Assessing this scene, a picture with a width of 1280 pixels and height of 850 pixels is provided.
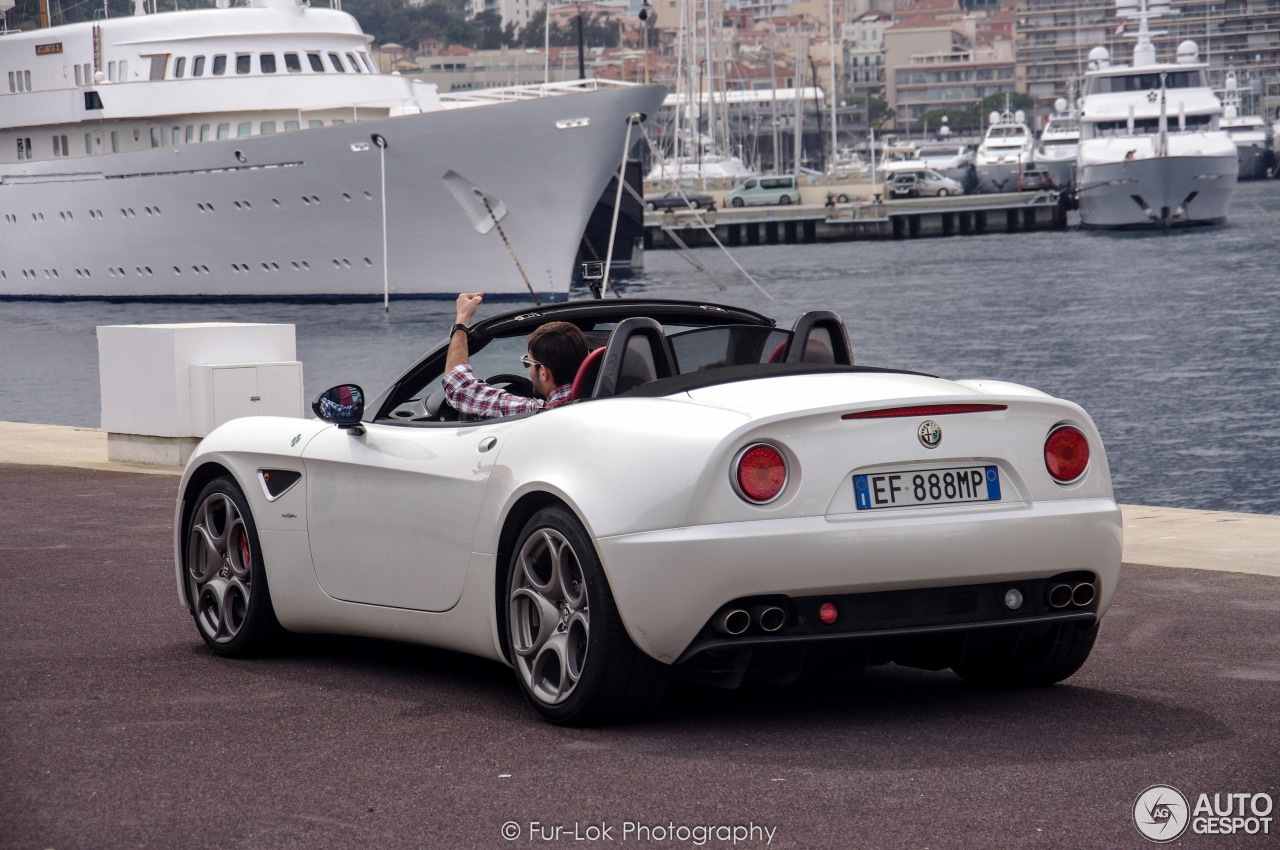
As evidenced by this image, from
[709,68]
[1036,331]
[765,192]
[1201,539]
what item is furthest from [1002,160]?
[1201,539]

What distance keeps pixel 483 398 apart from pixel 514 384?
22.4 inches

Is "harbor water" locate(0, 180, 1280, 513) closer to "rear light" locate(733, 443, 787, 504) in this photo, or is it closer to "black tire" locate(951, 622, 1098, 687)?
"black tire" locate(951, 622, 1098, 687)

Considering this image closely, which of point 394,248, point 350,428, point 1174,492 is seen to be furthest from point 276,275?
point 350,428

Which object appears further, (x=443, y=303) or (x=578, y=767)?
(x=443, y=303)

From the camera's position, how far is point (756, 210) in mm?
95562

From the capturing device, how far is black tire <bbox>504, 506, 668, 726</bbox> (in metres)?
4.56

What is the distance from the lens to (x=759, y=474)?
448 cm

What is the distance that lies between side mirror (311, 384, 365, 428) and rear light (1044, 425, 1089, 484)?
2212mm

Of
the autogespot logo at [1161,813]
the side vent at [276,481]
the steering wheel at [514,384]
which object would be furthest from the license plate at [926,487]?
the side vent at [276,481]

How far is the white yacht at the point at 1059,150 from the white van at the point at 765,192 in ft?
55.4

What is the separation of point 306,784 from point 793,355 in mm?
2038

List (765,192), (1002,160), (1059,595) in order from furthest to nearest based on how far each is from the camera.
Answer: (1002,160) → (765,192) → (1059,595)

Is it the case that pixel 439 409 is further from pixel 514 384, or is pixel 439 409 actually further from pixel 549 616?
pixel 549 616

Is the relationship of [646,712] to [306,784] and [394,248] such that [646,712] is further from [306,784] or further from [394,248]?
[394,248]
